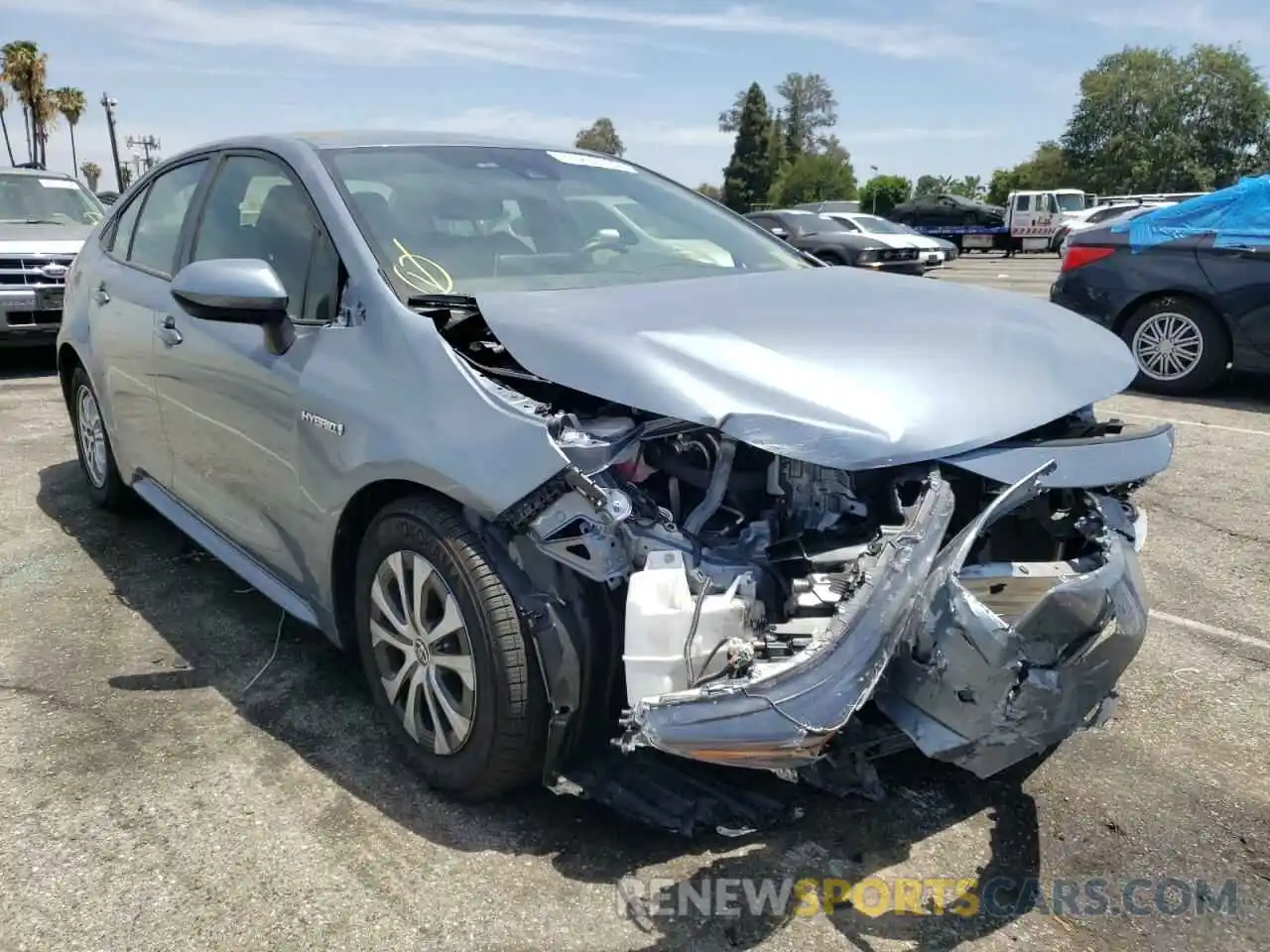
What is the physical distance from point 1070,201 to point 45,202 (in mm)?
29793

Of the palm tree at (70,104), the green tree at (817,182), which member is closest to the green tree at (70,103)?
the palm tree at (70,104)

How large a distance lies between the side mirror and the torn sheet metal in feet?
6.36

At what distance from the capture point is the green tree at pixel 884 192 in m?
62.5

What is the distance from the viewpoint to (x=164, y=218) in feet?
13.9

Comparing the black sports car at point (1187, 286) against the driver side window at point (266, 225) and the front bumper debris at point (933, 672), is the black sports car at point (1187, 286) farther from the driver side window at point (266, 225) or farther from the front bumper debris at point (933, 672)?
the driver side window at point (266, 225)

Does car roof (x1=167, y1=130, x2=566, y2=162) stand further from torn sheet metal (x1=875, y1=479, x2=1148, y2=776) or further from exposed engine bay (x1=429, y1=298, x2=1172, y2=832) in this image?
torn sheet metal (x1=875, y1=479, x2=1148, y2=776)

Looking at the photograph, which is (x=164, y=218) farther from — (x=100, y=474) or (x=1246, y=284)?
(x=1246, y=284)

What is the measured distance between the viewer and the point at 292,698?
3.34 m

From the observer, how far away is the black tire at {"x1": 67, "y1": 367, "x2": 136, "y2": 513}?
4883 mm

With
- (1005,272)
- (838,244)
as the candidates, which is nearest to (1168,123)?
(1005,272)

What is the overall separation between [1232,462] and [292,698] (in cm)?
532

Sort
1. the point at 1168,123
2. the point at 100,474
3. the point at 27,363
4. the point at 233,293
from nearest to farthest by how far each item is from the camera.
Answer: the point at 233,293 → the point at 100,474 → the point at 27,363 → the point at 1168,123

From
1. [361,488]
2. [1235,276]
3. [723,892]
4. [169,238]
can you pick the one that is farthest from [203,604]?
[1235,276]

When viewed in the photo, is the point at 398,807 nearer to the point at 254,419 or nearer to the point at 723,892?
the point at 723,892
